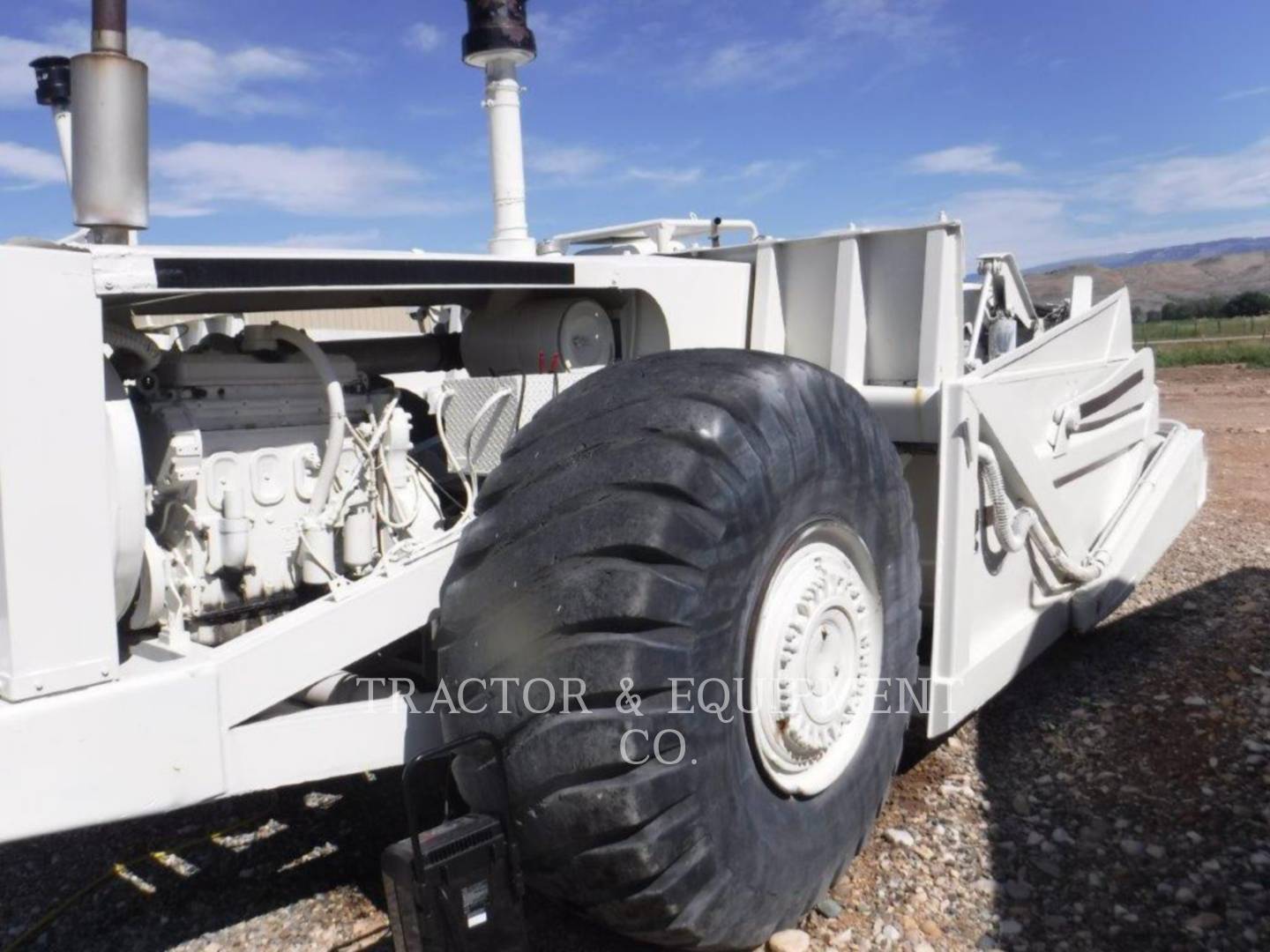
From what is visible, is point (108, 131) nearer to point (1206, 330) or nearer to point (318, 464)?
point (318, 464)

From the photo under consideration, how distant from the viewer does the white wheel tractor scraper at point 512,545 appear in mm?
2141

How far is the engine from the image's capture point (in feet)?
8.56

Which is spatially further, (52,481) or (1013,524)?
(1013,524)

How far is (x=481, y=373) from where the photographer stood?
353cm

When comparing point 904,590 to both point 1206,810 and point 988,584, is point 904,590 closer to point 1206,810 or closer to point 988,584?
point 988,584

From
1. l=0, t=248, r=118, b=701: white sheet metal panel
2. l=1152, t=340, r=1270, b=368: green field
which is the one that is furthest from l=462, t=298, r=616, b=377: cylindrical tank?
l=1152, t=340, r=1270, b=368: green field

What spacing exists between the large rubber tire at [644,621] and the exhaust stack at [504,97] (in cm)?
154

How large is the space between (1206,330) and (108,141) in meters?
38.7

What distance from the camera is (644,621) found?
7.26 feet

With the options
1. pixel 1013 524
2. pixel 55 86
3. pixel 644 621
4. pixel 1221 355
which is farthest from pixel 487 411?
pixel 1221 355

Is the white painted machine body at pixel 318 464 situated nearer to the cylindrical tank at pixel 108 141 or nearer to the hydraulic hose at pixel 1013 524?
the hydraulic hose at pixel 1013 524

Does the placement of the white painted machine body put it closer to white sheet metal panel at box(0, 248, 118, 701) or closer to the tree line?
white sheet metal panel at box(0, 248, 118, 701)

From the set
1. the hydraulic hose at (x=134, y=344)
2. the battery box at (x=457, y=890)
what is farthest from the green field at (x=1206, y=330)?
the battery box at (x=457, y=890)

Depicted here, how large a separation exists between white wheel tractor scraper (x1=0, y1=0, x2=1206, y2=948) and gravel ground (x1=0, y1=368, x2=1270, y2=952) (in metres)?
0.32
